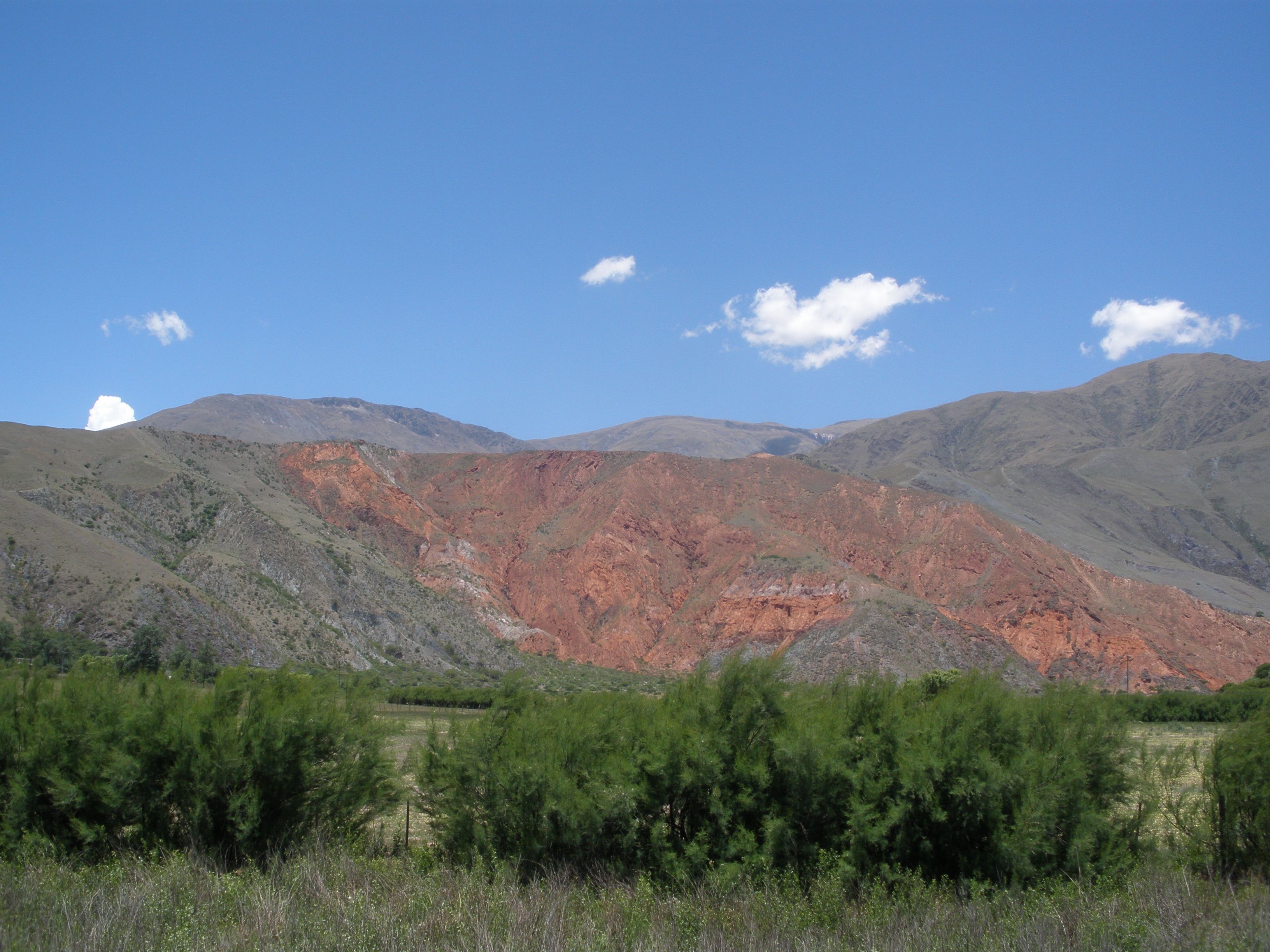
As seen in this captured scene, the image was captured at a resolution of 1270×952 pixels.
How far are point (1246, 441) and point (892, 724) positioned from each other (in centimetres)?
18670

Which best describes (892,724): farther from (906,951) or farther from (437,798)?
(437,798)

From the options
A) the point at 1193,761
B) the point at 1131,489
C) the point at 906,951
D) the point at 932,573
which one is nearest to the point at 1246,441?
the point at 1131,489

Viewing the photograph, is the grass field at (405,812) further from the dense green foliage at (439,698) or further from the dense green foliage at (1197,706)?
the dense green foliage at (1197,706)

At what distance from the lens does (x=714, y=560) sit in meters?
80.9

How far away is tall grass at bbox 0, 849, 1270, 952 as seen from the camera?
11.4 metres

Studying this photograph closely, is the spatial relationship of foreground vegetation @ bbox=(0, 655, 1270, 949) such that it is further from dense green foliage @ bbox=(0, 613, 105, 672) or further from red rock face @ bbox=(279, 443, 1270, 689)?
red rock face @ bbox=(279, 443, 1270, 689)

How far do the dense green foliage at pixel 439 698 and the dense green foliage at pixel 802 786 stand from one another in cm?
3295

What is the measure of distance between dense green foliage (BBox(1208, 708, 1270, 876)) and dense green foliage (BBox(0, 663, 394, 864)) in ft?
55.9

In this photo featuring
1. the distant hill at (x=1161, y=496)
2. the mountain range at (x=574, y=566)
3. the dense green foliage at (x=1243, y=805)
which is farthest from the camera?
the distant hill at (x=1161, y=496)

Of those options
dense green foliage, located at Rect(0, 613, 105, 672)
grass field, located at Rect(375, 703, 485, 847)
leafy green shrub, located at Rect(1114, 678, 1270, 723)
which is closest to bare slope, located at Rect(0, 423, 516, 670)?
dense green foliage, located at Rect(0, 613, 105, 672)

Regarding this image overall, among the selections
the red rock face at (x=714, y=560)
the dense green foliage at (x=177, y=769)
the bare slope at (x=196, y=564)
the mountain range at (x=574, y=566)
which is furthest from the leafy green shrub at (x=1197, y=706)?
the dense green foliage at (x=177, y=769)

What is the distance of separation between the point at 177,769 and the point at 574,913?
854 cm

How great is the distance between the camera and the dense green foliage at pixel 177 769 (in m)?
16.2

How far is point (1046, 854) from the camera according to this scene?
15.0 meters
